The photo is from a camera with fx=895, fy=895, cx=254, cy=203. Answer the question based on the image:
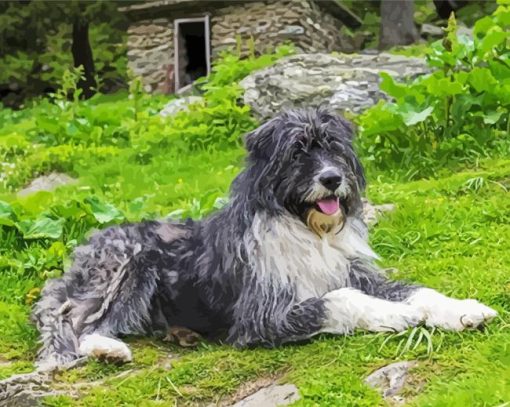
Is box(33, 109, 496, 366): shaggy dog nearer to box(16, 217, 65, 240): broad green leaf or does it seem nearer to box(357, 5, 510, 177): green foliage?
box(16, 217, 65, 240): broad green leaf

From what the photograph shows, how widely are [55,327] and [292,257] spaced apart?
54.9 inches

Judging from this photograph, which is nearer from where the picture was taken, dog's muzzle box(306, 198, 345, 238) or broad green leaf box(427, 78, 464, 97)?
dog's muzzle box(306, 198, 345, 238)

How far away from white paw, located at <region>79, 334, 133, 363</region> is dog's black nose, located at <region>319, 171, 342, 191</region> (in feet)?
4.52

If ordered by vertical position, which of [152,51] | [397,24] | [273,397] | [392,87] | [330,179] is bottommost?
[152,51]

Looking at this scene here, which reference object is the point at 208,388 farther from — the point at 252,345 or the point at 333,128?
the point at 333,128

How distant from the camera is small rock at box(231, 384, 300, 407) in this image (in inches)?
157

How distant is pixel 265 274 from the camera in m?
4.67

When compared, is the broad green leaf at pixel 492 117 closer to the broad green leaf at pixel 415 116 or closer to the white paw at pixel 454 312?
the broad green leaf at pixel 415 116

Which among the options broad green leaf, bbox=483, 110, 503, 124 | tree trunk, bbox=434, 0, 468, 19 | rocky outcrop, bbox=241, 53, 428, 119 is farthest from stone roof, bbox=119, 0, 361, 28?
broad green leaf, bbox=483, 110, 503, 124

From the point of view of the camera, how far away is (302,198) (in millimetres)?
4527

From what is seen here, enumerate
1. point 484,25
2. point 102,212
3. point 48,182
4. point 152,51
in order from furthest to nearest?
1. point 152,51
2. point 48,182
3. point 484,25
4. point 102,212

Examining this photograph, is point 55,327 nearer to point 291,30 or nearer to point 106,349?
point 106,349

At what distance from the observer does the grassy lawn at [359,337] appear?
155 inches

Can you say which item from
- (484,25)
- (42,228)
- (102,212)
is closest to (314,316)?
(102,212)
